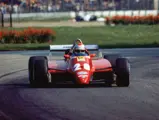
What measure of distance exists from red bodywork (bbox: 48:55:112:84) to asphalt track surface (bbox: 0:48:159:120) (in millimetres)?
343

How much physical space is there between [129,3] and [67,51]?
68.2 m

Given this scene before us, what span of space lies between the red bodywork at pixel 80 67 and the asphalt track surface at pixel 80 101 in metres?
0.34

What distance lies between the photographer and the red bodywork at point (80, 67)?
15992mm

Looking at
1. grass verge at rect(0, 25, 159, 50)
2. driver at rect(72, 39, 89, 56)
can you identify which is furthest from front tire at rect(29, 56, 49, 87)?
grass verge at rect(0, 25, 159, 50)

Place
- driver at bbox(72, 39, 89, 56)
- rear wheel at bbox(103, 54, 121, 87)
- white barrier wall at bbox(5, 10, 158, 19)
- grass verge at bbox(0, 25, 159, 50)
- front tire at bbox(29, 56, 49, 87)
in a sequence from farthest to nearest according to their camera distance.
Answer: white barrier wall at bbox(5, 10, 158, 19) < grass verge at bbox(0, 25, 159, 50) < driver at bbox(72, 39, 89, 56) < rear wheel at bbox(103, 54, 121, 87) < front tire at bbox(29, 56, 49, 87)

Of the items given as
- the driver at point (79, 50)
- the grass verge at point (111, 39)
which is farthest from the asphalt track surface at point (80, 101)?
the grass verge at point (111, 39)

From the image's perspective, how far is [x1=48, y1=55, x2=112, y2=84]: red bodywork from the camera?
15992 mm

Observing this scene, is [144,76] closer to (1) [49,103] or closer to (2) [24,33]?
(1) [49,103]

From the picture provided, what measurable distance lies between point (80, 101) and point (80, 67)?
2295mm

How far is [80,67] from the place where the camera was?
1612 centimetres

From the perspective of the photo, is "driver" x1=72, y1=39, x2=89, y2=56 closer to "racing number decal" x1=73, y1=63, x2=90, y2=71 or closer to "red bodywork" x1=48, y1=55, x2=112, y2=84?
"red bodywork" x1=48, y1=55, x2=112, y2=84

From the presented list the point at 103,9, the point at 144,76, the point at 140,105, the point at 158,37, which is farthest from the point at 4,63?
the point at 103,9

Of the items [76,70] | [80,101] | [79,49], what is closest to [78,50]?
[79,49]

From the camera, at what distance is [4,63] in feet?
82.9
